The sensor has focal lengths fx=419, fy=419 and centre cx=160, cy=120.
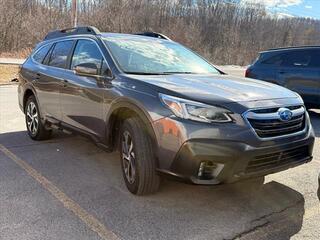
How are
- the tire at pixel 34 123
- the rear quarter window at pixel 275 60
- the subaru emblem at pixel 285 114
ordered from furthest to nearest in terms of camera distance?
the rear quarter window at pixel 275 60
the tire at pixel 34 123
the subaru emblem at pixel 285 114

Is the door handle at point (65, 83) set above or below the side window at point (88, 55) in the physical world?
below

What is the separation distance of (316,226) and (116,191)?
1964mm

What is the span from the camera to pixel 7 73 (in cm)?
1806

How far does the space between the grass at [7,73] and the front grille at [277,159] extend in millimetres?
13669

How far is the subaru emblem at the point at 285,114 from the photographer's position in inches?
152

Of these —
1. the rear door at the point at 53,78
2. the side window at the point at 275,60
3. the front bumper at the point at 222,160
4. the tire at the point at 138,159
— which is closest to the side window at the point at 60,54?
the rear door at the point at 53,78

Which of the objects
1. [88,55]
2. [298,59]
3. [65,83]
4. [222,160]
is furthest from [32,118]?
[298,59]

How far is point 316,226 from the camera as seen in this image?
368 cm

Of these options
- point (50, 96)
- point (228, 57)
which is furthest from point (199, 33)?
point (50, 96)

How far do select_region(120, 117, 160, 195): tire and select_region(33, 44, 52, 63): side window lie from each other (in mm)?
2729

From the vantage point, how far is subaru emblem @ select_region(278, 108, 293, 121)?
3.87 metres

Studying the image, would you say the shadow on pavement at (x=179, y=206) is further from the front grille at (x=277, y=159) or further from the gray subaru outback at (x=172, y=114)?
the front grille at (x=277, y=159)

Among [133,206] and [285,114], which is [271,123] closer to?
[285,114]

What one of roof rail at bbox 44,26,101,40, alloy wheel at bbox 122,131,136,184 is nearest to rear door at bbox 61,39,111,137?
roof rail at bbox 44,26,101,40
